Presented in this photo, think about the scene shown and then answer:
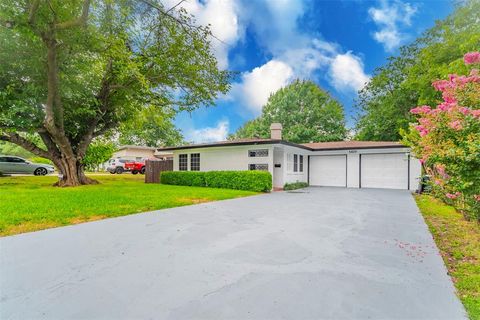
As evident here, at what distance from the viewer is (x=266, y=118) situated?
1204 inches

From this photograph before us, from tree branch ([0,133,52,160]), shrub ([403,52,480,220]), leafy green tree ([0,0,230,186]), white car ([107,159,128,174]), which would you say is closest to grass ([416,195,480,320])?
shrub ([403,52,480,220])

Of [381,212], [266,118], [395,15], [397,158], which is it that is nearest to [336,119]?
[266,118]

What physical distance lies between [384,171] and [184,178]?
11.8 meters

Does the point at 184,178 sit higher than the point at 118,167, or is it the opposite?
the point at 118,167

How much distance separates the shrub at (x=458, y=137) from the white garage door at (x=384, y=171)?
9.00 m

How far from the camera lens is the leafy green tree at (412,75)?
11.3 m

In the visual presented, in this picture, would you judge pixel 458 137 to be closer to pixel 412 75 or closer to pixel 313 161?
pixel 313 161

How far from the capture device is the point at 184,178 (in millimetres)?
15148

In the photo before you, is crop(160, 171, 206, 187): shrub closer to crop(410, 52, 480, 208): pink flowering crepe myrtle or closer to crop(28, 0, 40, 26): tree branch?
crop(28, 0, 40, 26): tree branch

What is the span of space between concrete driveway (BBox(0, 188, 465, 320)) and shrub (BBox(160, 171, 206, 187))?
923 centimetres

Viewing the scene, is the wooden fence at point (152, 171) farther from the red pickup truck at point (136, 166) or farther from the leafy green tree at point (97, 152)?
the red pickup truck at point (136, 166)

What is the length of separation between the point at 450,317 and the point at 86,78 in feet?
50.7

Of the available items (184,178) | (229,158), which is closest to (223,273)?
(229,158)

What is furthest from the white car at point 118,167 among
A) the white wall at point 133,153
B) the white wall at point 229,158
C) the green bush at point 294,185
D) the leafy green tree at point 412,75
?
the leafy green tree at point 412,75
